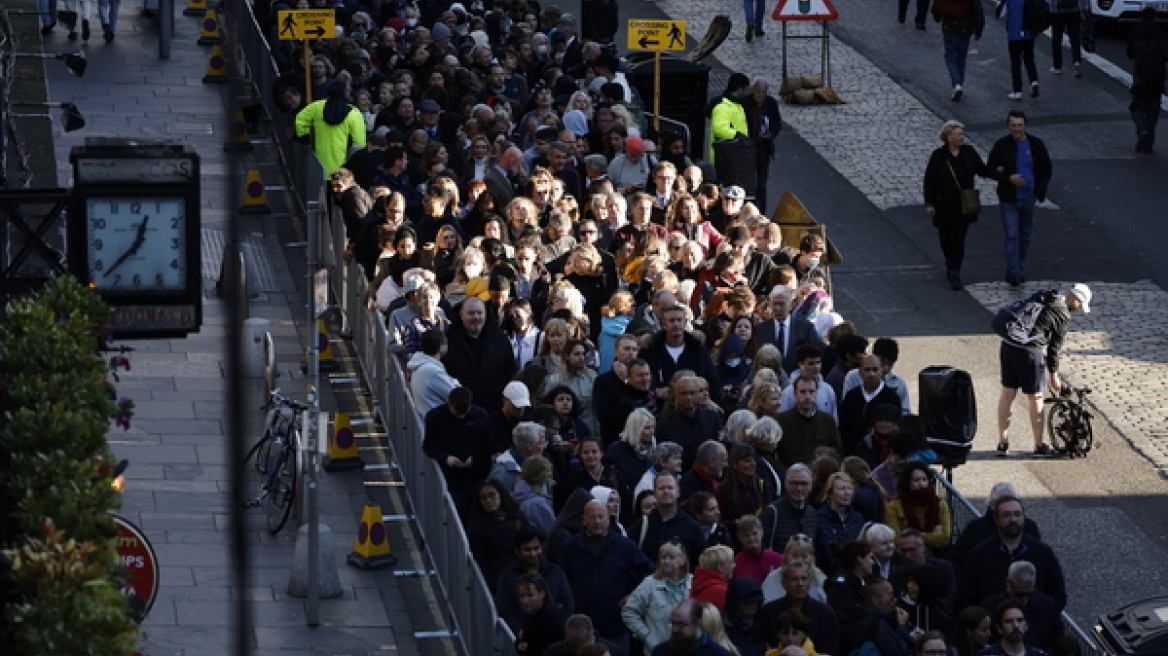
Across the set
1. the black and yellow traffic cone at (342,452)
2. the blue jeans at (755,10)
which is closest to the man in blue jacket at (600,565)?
the black and yellow traffic cone at (342,452)

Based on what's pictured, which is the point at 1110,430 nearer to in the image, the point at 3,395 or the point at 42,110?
the point at 3,395

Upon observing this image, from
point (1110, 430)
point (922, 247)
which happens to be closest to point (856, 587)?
point (1110, 430)

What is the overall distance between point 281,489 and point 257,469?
83cm

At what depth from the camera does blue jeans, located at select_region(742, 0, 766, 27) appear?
36.4 meters

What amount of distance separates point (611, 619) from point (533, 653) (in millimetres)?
814

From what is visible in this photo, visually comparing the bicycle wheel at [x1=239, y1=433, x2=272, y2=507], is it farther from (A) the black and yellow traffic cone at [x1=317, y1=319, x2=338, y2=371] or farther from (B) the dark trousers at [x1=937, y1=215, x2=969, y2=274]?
(B) the dark trousers at [x1=937, y1=215, x2=969, y2=274]

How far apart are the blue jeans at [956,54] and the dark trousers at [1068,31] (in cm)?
132

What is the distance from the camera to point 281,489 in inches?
778

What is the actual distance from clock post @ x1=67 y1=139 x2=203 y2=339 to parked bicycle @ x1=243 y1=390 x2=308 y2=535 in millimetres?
4085

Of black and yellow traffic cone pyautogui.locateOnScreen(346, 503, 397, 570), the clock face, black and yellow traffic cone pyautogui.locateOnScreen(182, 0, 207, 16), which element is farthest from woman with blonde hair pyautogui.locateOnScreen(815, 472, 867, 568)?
black and yellow traffic cone pyautogui.locateOnScreen(182, 0, 207, 16)

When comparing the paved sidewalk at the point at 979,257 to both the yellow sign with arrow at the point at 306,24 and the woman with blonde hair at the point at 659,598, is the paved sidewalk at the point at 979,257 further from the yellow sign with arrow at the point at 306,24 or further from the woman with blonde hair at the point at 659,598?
the yellow sign with arrow at the point at 306,24

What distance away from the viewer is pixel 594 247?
67.8ft

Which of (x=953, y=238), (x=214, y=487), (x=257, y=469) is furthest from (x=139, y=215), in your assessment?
(x=953, y=238)

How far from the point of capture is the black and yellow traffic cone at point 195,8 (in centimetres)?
3703
